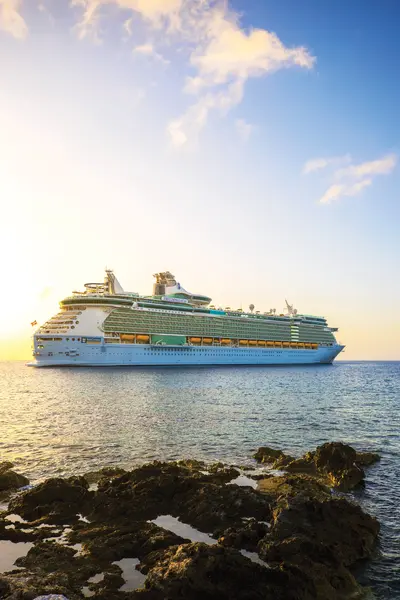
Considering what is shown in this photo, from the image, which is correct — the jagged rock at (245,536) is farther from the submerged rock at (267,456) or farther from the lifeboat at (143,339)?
the lifeboat at (143,339)

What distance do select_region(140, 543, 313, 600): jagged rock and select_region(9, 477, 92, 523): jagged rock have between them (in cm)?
569

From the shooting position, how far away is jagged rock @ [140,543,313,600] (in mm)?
8203

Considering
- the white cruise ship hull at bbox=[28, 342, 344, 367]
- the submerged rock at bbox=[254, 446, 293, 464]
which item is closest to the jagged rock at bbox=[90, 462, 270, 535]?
the submerged rock at bbox=[254, 446, 293, 464]

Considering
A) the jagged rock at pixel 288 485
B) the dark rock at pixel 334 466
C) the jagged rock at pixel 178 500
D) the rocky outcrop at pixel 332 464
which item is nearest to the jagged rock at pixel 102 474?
the jagged rock at pixel 178 500

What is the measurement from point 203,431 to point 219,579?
19950 mm

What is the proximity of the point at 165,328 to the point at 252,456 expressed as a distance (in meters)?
83.4

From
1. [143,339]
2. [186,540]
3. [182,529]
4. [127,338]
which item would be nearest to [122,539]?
[186,540]

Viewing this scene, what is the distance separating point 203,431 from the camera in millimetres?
28188

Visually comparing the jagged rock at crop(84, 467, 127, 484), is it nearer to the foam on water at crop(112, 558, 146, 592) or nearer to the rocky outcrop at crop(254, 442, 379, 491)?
the foam on water at crop(112, 558, 146, 592)

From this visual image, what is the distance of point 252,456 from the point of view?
21812 millimetres

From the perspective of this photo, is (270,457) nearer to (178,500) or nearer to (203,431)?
(178,500)

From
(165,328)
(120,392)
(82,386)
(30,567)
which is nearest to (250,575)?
(30,567)

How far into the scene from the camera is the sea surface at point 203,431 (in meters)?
16.8

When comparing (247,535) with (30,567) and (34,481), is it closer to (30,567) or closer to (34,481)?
(30,567)
